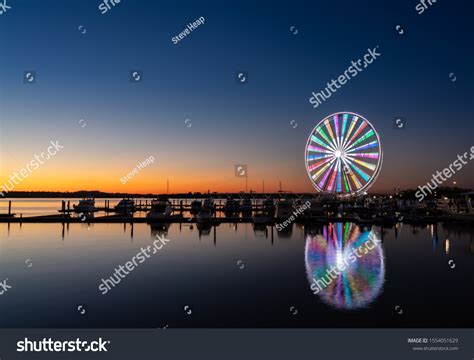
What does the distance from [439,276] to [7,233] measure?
38458 mm

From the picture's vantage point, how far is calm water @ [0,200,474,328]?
14102 mm

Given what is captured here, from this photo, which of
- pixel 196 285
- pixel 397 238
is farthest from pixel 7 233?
pixel 397 238

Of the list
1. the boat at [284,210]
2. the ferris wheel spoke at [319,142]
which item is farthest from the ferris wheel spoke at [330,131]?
the boat at [284,210]

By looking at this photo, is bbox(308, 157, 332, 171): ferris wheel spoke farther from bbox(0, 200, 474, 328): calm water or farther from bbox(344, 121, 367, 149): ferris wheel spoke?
bbox(0, 200, 474, 328): calm water

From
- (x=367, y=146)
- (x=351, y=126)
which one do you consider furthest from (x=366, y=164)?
(x=351, y=126)

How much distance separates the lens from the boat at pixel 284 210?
55494 mm

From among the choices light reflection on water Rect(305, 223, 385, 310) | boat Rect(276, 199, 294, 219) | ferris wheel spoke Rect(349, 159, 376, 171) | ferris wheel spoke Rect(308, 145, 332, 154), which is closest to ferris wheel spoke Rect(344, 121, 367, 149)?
ferris wheel spoke Rect(349, 159, 376, 171)

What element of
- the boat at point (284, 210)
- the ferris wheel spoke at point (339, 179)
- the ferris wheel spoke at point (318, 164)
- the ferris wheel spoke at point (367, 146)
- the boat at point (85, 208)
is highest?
the ferris wheel spoke at point (367, 146)

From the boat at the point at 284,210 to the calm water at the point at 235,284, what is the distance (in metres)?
18.4

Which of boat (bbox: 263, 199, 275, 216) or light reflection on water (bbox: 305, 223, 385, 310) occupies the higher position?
boat (bbox: 263, 199, 275, 216)

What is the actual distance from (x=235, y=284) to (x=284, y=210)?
37.2 meters

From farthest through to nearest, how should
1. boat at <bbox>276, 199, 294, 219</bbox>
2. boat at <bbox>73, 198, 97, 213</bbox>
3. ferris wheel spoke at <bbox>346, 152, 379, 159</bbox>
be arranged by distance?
boat at <bbox>73, 198, 97, 213</bbox>, boat at <bbox>276, 199, 294, 219</bbox>, ferris wheel spoke at <bbox>346, 152, 379, 159</bbox>

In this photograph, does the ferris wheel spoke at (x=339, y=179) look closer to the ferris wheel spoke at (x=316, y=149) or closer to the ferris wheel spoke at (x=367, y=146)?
the ferris wheel spoke at (x=367, y=146)

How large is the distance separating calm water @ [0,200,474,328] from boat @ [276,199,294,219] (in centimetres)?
1836
